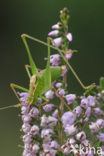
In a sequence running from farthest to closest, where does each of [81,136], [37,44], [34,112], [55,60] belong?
[37,44] → [55,60] → [34,112] → [81,136]

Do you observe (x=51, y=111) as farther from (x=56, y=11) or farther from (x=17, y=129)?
(x=56, y=11)

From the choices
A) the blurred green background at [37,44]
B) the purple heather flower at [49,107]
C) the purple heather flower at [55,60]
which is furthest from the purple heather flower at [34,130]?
the blurred green background at [37,44]

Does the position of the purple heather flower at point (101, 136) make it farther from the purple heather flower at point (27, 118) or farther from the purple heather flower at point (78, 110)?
the purple heather flower at point (27, 118)

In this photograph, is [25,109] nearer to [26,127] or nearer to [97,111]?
[26,127]

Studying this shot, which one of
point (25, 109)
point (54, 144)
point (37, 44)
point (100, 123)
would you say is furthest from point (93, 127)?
point (37, 44)

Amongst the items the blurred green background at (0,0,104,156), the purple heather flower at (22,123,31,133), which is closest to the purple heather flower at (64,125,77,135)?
the purple heather flower at (22,123,31,133)

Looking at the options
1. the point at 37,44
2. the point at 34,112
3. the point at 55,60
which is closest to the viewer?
the point at 34,112

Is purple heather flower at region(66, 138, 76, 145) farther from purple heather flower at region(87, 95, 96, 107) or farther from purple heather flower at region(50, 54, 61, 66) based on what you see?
purple heather flower at region(50, 54, 61, 66)

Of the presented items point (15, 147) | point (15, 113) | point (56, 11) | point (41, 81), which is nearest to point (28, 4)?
point (56, 11)
